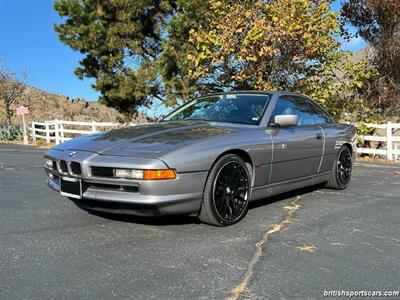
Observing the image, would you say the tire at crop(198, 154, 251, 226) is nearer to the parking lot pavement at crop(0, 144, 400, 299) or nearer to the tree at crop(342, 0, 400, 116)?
the parking lot pavement at crop(0, 144, 400, 299)

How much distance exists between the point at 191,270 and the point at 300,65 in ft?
32.9

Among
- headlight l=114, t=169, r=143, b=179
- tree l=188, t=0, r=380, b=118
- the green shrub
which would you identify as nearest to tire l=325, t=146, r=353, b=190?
headlight l=114, t=169, r=143, b=179

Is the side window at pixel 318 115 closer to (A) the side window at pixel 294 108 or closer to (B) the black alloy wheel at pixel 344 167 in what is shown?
(A) the side window at pixel 294 108

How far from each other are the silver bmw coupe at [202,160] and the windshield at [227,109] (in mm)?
12

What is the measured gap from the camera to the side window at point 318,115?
6.52 meters

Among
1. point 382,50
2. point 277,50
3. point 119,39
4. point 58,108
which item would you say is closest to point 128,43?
point 119,39

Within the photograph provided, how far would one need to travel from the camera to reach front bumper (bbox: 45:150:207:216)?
4.10 metres

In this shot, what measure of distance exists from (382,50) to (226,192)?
487 inches

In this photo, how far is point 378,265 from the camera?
147 inches

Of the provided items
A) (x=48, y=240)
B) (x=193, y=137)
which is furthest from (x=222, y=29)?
(x=48, y=240)

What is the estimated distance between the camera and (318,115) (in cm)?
662

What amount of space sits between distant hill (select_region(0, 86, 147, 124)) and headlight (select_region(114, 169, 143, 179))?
147 feet

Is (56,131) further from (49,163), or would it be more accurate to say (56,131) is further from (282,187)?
(282,187)

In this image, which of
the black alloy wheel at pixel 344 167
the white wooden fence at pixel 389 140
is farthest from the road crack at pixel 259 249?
the white wooden fence at pixel 389 140
